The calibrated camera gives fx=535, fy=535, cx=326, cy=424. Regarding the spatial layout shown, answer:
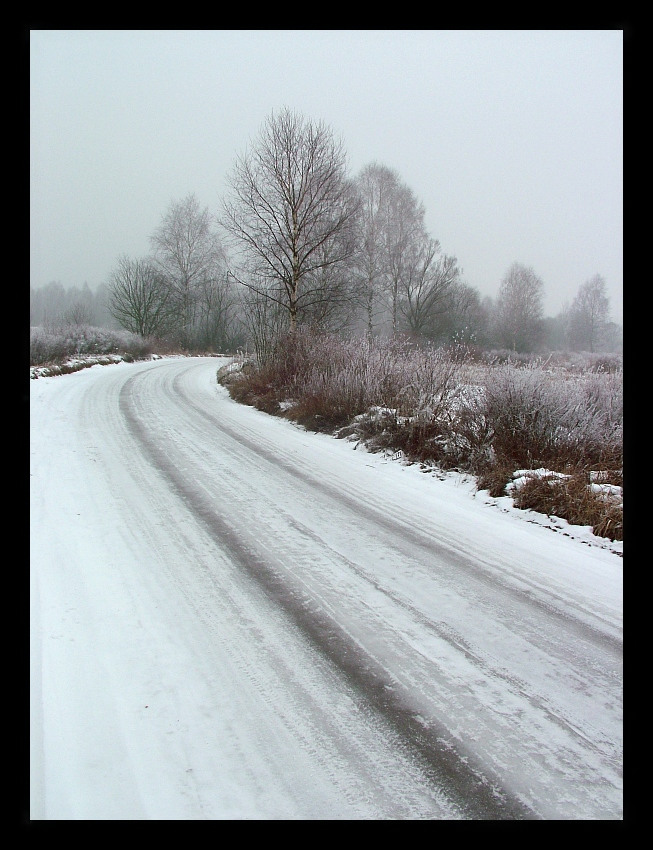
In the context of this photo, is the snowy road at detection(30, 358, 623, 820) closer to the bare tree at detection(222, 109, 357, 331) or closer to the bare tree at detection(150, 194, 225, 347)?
the bare tree at detection(222, 109, 357, 331)

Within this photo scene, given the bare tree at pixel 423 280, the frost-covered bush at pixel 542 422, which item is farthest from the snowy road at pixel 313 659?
the bare tree at pixel 423 280

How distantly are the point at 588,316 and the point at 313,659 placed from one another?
31.6 metres

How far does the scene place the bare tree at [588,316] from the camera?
2641 cm

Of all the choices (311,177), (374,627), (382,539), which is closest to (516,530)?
(382,539)

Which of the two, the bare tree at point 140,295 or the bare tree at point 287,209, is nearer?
the bare tree at point 287,209

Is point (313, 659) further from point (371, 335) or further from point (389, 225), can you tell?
point (389, 225)

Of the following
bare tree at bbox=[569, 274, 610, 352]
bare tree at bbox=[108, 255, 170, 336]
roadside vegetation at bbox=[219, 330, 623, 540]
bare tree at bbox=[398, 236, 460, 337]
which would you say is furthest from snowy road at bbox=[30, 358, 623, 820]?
bare tree at bbox=[108, 255, 170, 336]

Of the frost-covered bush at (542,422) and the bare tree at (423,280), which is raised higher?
the bare tree at (423,280)

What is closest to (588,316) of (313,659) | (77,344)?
(77,344)

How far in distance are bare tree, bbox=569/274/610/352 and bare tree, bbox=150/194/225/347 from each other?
24.3 meters

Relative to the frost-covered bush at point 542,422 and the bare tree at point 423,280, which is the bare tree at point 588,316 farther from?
the frost-covered bush at point 542,422

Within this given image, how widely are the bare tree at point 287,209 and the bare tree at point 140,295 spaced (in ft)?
70.1

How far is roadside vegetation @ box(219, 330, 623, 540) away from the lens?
200 inches
